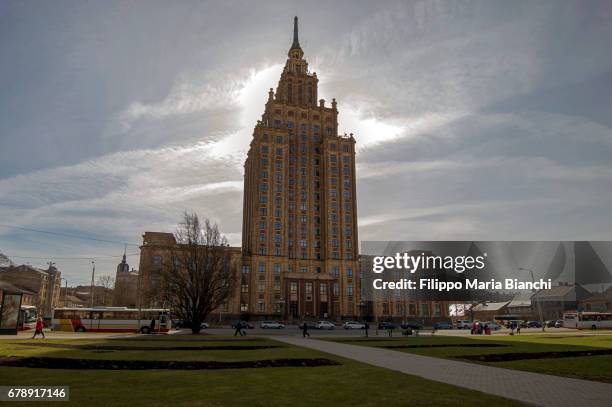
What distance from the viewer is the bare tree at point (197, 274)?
177 ft

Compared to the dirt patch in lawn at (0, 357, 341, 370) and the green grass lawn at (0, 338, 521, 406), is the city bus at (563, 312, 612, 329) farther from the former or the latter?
the green grass lawn at (0, 338, 521, 406)

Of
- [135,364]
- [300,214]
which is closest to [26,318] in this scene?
[135,364]

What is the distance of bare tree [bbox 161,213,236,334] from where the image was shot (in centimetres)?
5406

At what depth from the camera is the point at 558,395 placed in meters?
11.8

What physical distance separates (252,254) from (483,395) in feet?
345

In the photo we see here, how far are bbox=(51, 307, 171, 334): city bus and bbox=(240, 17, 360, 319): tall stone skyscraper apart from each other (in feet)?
193

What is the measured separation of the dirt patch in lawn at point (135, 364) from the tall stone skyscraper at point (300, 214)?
298 ft

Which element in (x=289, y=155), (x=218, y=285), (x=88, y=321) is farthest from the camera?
(x=289, y=155)

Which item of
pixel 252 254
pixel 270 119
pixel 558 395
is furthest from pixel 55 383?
pixel 270 119

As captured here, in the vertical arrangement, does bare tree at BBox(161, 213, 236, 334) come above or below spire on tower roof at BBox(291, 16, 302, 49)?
below

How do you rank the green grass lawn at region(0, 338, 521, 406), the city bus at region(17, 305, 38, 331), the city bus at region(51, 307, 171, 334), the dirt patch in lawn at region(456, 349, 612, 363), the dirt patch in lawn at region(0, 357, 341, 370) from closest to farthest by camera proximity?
the green grass lawn at region(0, 338, 521, 406) < the dirt patch in lawn at region(0, 357, 341, 370) < the dirt patch in lawn at region(456, 349, 612, 363) < the city bus at region(17, 305, 38, 331) < the city bus at region(51, 307, 171, 334)

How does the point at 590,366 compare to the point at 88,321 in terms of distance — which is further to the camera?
the point at 88,321

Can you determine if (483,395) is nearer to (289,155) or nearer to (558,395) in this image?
(558,395)

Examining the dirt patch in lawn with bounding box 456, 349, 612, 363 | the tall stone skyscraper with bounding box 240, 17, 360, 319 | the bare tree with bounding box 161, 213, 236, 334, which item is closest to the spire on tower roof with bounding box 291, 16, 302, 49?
the tall stone skyscraper with bounding box 240, 17, 360, 319
